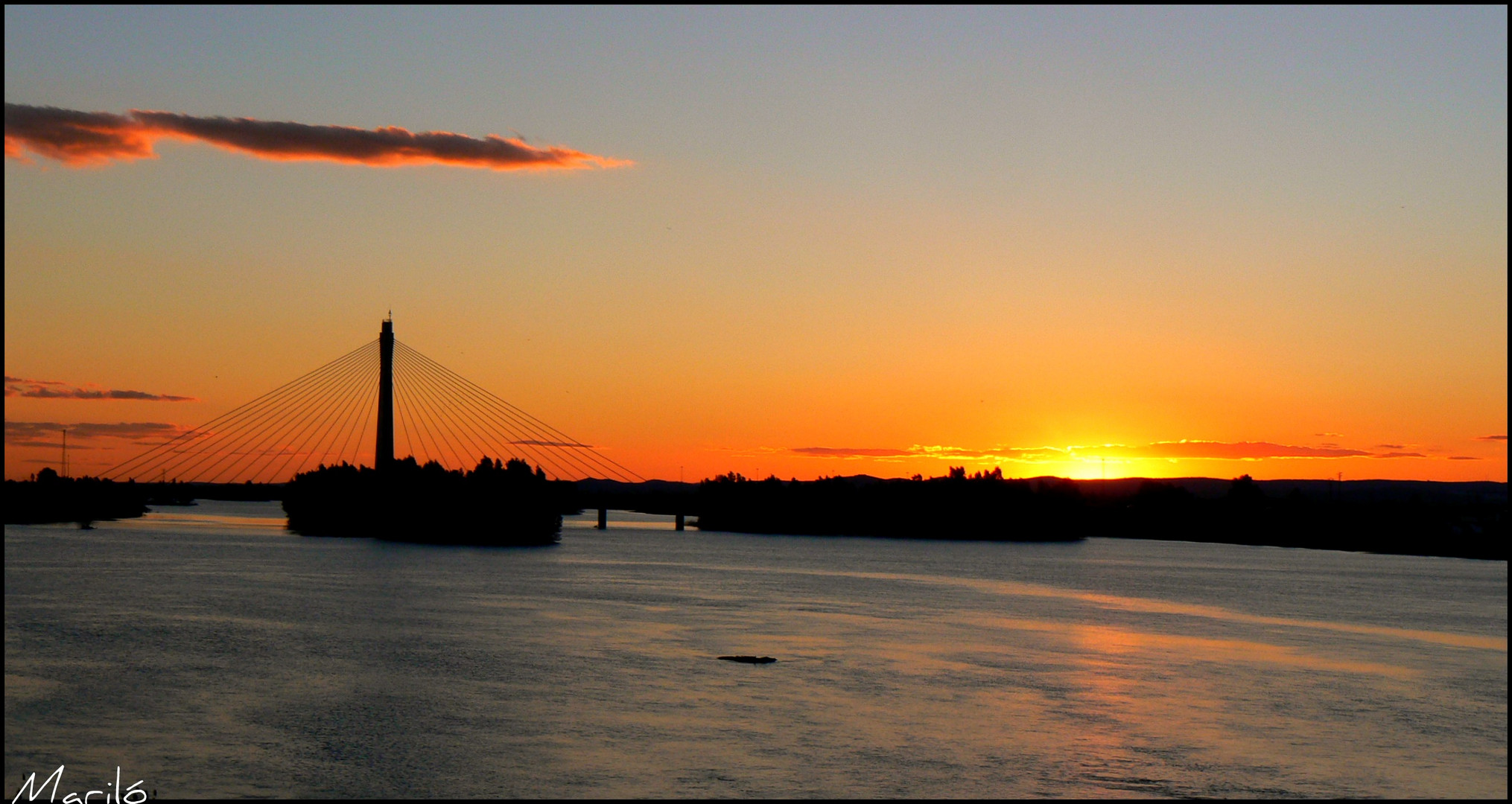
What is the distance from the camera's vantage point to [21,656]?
3781 centimetres

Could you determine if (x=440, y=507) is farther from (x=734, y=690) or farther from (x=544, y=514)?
(x=734, y=690)

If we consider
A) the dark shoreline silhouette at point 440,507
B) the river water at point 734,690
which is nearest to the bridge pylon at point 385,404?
the dark shoreline silhouette at point 440,507

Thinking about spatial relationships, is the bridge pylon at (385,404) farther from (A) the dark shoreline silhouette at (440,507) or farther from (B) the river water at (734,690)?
(B) the river water at (734,690)

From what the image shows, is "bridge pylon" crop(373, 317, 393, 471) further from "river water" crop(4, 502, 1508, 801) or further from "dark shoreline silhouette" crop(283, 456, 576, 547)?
"river water" crop(4, 502, 1508, 801)

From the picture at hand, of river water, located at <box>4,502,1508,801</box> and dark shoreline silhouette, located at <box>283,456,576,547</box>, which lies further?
dark shoreline silhouette, located at <box>283,456,576,547</box>

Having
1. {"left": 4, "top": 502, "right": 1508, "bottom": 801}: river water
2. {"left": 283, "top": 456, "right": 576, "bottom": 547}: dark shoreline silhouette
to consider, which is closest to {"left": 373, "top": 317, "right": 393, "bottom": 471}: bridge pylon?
{"left": 283, "top": 456, "right": 576, "bottom": 547}: dark shoreline silhouette

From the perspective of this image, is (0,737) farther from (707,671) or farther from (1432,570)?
(1432,570)

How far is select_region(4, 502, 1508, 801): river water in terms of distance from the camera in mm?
25219

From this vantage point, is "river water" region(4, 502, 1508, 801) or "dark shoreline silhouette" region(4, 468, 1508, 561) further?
"dark shoreline silhouette" region(4, 468, 1508, 561)

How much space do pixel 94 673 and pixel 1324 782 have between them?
29.5 metres

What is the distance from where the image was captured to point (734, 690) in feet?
112

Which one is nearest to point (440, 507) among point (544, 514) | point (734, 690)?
point (544, 514)

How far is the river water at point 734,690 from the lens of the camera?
82.7 feet

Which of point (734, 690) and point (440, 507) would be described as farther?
point (440, 507)
